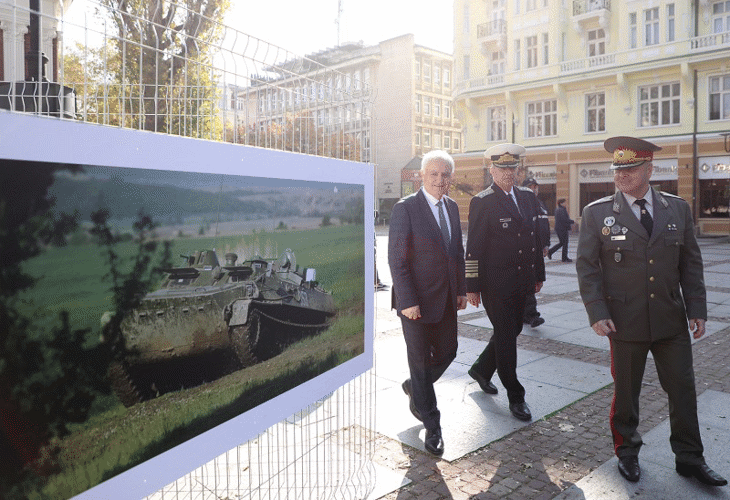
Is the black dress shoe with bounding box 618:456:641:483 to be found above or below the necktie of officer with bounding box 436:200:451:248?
below

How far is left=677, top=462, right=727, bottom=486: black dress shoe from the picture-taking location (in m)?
3.82

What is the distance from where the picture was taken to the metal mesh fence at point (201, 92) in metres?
2.28

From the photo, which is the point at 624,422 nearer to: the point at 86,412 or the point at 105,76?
the point at 86,412

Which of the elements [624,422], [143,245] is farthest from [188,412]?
[624,422]

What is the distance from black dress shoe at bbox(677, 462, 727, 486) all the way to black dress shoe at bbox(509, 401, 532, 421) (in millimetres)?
1226

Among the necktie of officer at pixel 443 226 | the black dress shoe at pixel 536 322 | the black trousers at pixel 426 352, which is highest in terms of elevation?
the necktie of officer at pixel 443 226

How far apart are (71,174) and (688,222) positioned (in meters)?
3.67

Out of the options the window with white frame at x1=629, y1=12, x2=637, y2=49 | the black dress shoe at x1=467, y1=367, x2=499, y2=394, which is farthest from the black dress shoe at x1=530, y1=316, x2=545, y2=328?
the window with white frame at x1=629, y1=12, x2=637, y2=49

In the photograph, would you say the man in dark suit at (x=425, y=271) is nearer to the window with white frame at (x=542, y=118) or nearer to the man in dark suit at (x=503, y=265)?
the man in dark suit at (x=503, y=265)

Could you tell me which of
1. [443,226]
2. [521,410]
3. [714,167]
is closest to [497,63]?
[714,167]

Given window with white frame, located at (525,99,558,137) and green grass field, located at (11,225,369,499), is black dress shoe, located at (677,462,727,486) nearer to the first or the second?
green grass field, located at (11,225,369,499)

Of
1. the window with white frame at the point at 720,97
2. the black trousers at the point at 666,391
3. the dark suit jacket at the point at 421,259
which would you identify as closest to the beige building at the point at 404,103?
the window with white frame at the point at 720,97

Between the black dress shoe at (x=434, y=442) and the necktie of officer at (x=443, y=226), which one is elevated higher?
the necktie of officer at (x=443, y=226)

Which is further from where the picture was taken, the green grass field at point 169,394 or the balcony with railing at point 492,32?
the balcony with railing at point 492,32
